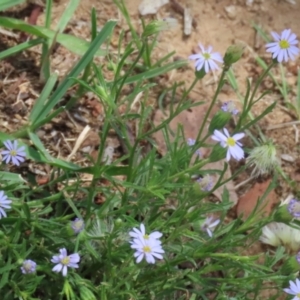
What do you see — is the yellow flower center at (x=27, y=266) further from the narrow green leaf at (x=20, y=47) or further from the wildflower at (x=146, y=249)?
the narrow green leaf at (x=20, y=47)

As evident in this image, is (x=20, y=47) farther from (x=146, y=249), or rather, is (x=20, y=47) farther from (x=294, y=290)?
(x=294, y=290)

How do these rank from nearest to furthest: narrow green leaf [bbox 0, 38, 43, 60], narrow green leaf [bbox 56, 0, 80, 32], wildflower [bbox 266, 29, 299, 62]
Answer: wildflower [bbox 266, 29, 299, 62] → narrow green leaf [bbox 0, 38, 43, 60] → narrow green leaf [bbox 56, 0, 80, 32]

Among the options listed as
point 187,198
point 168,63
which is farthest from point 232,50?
point 168,63

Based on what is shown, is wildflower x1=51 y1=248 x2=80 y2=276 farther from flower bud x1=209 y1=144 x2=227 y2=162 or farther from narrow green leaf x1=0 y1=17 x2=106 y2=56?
narrow green leaf x1=0 y1=17 x2=106 y2=56

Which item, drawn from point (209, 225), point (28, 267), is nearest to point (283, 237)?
point (209, 225)

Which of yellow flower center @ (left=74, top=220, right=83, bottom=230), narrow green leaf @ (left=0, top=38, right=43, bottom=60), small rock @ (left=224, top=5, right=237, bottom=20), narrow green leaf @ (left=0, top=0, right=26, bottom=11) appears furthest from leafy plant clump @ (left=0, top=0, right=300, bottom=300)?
small rock @ (left=224, top=5, right=237, bottom=20)

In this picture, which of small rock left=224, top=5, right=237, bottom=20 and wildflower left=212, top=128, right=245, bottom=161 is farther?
small rock left=224, top=5, right=237, bottom=20
